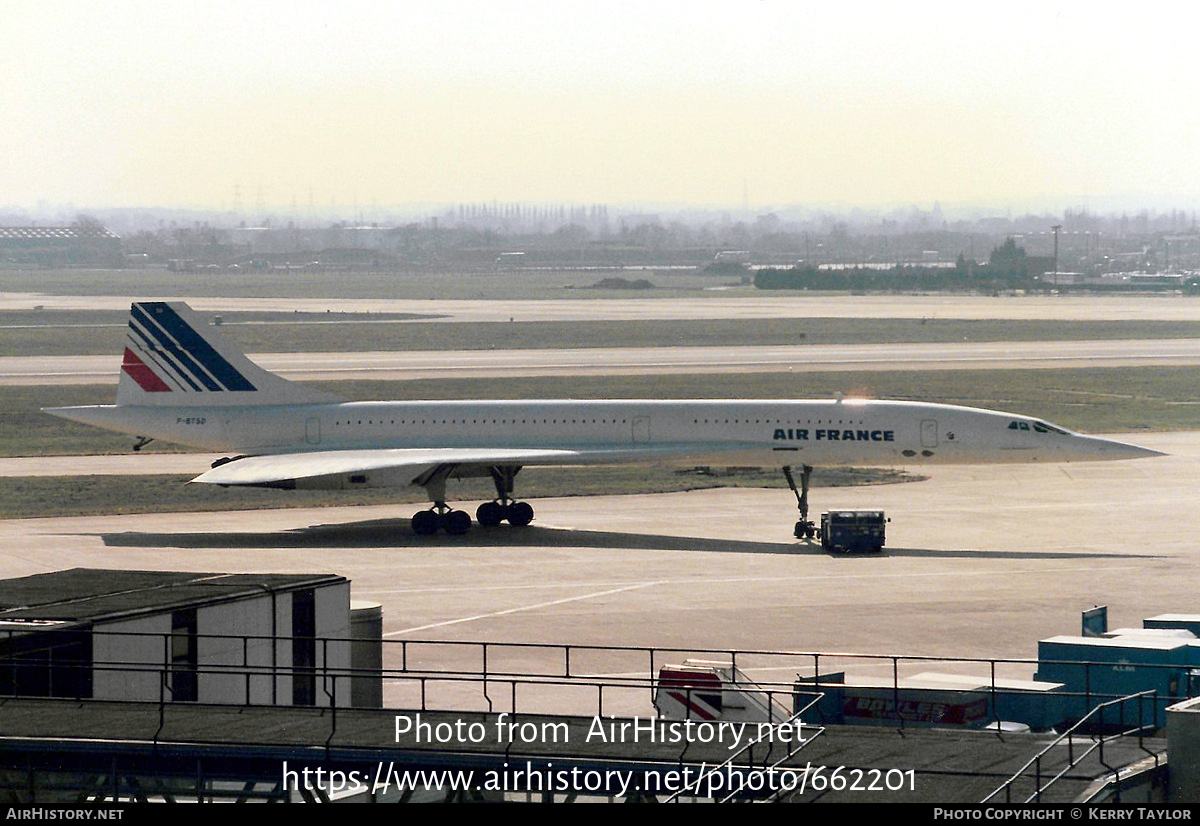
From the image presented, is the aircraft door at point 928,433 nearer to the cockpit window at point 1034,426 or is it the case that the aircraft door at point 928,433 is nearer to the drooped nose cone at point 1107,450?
the cockpit window at point 1034,426

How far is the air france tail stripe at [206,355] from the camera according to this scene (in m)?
55.9

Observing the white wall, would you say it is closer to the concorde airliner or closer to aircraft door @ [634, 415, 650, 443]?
the concorde airliner

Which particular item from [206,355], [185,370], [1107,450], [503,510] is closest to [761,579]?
A: [503,510]

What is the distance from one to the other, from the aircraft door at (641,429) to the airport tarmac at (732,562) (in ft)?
9.13

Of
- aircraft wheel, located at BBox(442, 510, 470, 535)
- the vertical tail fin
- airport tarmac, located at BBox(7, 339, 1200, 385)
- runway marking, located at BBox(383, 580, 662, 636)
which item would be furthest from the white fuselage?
airport tarmac, located at BBox(7, 339, 1200, 385)

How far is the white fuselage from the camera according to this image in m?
52.6

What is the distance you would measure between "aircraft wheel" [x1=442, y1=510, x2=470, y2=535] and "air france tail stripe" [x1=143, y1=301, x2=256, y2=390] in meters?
8.20

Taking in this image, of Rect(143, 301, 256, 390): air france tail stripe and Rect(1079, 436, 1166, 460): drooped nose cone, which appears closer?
Rect(1079, 436, 1166, 460): drooped nose cone

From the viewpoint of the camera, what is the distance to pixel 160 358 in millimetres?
56156

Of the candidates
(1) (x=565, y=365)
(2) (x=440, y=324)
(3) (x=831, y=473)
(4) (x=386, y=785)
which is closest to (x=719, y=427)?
(3) (x=831, y=473)

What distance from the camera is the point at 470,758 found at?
61.8 ft

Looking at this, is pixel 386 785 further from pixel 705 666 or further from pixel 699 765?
pixel 705 666

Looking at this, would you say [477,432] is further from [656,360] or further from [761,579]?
[656,360]

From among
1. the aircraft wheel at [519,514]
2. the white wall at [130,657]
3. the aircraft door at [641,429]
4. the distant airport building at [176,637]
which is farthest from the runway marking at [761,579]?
the white wall at [130,657]
